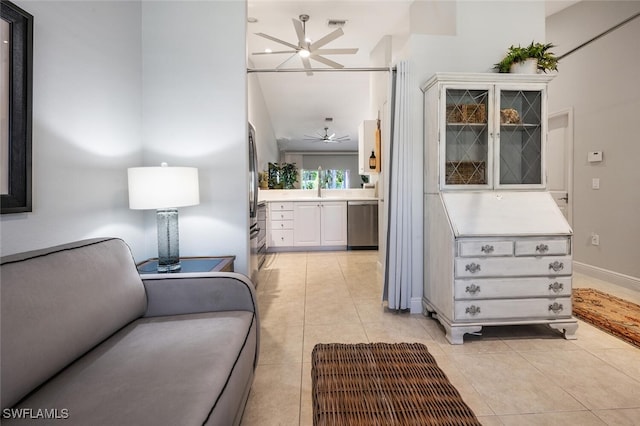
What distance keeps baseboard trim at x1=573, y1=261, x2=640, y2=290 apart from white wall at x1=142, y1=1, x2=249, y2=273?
386 cm

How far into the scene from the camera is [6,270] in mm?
983

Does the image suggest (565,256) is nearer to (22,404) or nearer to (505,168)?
(505,168)

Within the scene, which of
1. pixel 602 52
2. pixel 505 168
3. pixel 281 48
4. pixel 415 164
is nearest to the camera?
pixel 505 168

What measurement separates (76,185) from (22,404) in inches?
46.0

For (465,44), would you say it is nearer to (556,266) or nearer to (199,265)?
(556,266)

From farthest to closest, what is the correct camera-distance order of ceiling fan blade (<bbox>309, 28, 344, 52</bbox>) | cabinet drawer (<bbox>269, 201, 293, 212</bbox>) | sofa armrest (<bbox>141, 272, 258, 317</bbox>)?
cabinet drawer (<bbox>269, 201, 293, 212</bbox>), ceiling fan blade (<bbox>309, 28, 344, 52</bbox>), sofa armrest (<bbox>141, 272, 258, 317</bbox>)

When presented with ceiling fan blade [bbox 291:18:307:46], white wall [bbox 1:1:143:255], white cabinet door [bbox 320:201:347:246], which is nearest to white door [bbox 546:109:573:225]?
white cabinet door [bbox 320:201:347:246]

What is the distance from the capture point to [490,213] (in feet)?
7.72

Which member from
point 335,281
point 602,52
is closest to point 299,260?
point 335,281

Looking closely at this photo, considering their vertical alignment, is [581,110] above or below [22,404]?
above

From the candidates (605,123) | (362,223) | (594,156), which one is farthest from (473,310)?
(362,223)

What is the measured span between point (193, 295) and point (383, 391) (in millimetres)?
983

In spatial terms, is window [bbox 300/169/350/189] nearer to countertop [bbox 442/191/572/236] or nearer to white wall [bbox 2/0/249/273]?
white wall [bbox 2/0/249/273]

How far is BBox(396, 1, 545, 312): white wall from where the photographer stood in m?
2.75
